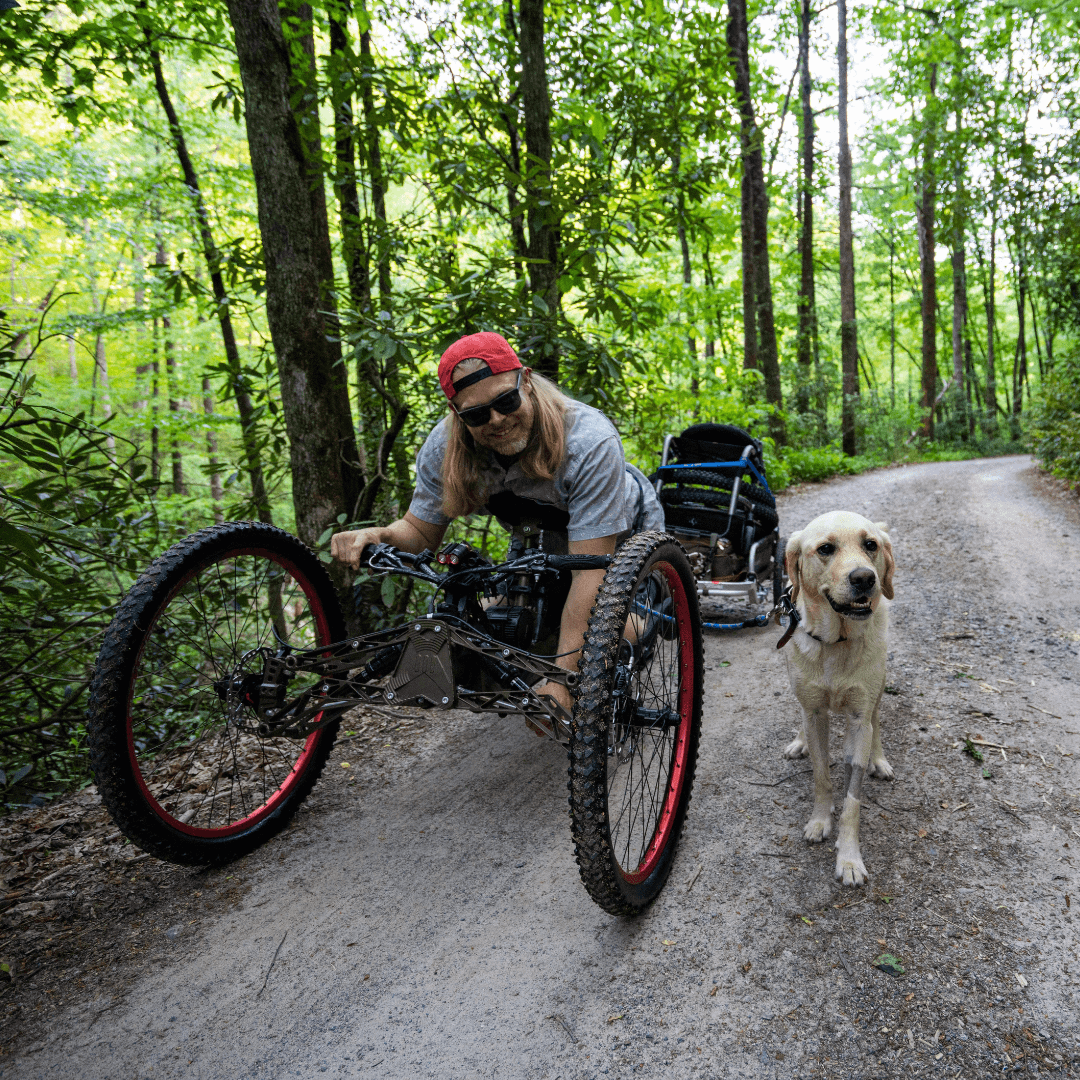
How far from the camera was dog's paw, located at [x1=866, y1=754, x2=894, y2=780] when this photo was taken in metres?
3.06

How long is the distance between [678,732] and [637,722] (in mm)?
458

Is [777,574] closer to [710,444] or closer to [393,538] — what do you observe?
[710,444]

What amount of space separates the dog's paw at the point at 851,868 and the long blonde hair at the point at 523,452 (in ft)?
6.06

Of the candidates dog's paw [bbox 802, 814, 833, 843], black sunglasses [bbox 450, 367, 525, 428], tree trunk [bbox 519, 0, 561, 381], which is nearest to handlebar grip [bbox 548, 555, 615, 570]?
black sunglasses [bbox 450, 367, 525, 428]

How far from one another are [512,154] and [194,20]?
308 centimetres

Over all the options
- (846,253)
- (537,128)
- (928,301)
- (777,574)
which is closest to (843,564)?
(777,574)

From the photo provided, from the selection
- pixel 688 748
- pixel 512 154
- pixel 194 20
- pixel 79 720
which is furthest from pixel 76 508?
pixel 194 20

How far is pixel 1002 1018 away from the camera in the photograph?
1.86m

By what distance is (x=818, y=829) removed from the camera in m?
2.69

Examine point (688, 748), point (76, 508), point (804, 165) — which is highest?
point (804, 165)

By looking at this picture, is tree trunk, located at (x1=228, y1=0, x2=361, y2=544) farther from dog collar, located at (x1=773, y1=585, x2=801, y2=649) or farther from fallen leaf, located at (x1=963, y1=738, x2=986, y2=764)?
fallen leaf, located at (x1=963, y1=738, x2=986, y2=764)

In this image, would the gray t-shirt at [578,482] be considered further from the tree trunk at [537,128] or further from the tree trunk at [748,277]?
the tree trunk at [748,277]

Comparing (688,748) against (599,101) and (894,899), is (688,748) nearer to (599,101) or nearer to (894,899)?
(894,899)

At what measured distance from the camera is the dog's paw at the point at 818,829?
2684mm
